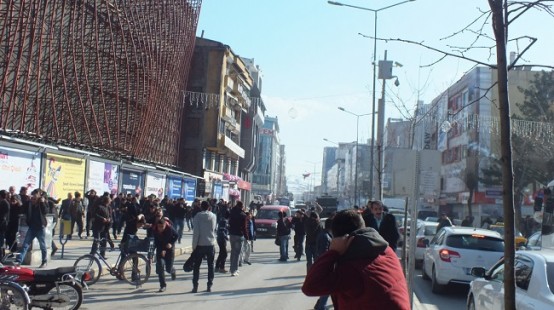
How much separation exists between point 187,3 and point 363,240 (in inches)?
2033

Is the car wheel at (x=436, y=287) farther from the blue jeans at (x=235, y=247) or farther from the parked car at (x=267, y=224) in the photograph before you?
the parked car at (x=267, y=224)

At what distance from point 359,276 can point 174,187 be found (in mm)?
37319

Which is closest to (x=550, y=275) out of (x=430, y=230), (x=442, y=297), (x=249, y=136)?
(x=442, y=297)

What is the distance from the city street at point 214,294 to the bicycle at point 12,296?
80.4 inches

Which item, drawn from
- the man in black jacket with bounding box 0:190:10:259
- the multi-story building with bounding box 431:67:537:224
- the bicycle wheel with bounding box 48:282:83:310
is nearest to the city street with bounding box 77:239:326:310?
the bicycle wheel with bounding box 48:282:83:310

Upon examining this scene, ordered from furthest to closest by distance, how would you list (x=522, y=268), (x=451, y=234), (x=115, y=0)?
1. (x=115, y=0)
2. (x=451, y=234)
3. (x=522, y=268)

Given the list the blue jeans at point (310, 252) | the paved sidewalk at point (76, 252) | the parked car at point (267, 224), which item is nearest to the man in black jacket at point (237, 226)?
the blue jeans at point (310, 252)

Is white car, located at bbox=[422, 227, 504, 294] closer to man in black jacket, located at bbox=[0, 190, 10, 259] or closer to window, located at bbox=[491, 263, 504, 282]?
window, located at bbox=[491, 263, 504, 282]

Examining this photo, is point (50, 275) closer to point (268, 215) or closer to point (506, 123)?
point (506, 123)

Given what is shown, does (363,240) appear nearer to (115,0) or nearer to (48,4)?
(48,4)

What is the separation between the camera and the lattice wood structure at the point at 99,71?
3109 centimetres

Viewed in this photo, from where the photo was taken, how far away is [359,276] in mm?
3822

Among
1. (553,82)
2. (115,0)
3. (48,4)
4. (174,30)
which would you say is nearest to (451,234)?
(48,4)

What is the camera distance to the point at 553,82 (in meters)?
45.7
